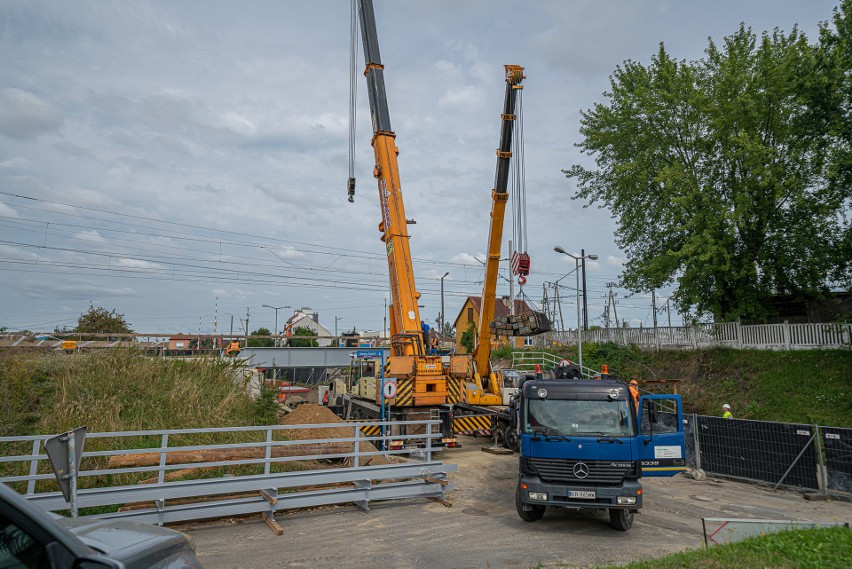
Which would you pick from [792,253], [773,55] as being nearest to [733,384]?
[792,253]

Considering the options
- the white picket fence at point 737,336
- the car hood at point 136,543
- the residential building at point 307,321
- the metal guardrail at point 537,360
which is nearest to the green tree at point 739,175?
the white picket fence at point 737,336

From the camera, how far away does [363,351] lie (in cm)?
1856

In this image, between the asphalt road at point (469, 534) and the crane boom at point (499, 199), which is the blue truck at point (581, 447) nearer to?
the asphalt road at point (469, 534)

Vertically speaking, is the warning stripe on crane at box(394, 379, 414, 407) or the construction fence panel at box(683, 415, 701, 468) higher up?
the warning stripe on crane at box(394, 379, 414, 407)

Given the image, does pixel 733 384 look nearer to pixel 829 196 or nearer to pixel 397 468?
pixel 829 196

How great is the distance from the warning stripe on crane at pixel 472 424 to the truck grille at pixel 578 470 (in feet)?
27.2

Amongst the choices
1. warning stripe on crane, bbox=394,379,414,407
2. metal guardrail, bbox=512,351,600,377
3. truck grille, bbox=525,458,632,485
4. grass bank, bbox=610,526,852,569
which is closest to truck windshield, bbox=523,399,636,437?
truck grille, bbox=525,458,632,485

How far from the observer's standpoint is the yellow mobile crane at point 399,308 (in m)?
15.9

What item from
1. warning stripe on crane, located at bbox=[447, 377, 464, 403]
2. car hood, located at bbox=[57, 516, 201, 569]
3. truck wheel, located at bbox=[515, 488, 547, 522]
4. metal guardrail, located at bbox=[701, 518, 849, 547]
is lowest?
truck wheel, located at bbox=[515, 488, 547, 522]

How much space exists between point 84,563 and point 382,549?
6.87 meters

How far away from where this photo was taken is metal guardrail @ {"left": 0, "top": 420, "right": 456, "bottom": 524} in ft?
27.1

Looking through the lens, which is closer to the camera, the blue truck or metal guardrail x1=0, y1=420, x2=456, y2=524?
metal guardrail x1=0, y1=420, x2=456, y2=524

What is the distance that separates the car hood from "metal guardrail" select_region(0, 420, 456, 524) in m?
5.50

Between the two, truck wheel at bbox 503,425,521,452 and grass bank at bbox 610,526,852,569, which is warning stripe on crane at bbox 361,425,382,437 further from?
grass bank at bbox 610,526,852,569
